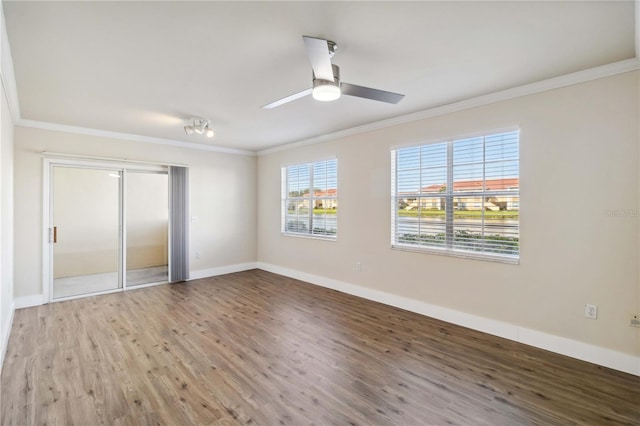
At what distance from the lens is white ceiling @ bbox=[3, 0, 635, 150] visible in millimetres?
1901

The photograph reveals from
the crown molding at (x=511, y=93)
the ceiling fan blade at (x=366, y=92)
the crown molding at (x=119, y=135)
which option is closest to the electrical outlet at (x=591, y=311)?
the crown molding at (x=511, y=93)

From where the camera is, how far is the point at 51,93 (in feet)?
10.6

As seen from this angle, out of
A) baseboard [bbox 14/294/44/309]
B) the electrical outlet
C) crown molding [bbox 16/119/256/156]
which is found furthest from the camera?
crown molding [bbox 16/119/256/156]

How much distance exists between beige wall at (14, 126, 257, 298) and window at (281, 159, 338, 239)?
1.05m

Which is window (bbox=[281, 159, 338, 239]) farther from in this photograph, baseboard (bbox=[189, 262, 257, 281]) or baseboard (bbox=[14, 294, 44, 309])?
baseboard (bbox=[14, 294, 44, 309])

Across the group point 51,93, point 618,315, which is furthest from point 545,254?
point 51,93

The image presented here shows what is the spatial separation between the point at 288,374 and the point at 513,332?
2.36 m

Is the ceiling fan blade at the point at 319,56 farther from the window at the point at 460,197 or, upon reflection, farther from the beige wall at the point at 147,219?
the beige wall at the point at 147,219

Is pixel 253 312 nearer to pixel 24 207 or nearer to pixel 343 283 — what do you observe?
pixel 343 283

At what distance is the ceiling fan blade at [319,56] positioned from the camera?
6.11 feet

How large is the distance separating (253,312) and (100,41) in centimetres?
322

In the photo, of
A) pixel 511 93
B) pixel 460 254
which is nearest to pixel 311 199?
pixel 460 254

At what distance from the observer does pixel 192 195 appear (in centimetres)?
586

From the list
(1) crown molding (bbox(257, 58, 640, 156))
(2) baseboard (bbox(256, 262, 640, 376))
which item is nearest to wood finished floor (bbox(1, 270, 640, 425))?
(2) baseboard (bbox(256, 262, 640, 376))
